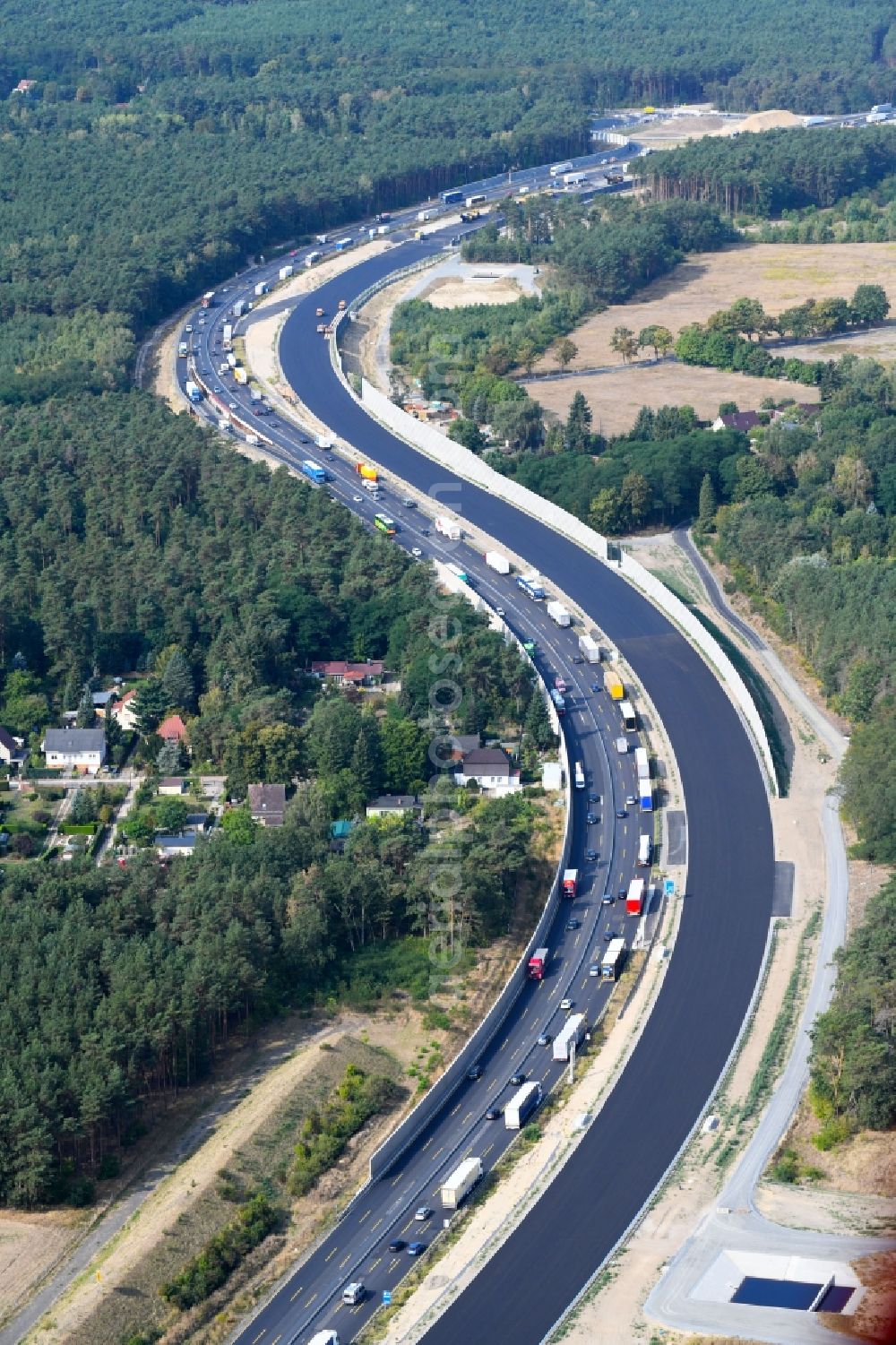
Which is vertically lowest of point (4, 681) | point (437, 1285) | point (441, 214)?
point (437, 1285)

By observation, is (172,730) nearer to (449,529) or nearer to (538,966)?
(538,966)

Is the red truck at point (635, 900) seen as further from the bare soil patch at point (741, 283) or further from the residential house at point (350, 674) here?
the bare soil patch at point (741, 283)

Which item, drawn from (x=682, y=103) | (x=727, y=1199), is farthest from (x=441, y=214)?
(x=727, y=1199)

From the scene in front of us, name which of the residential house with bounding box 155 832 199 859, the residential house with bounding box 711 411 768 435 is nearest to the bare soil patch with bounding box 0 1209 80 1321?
the residential house with bounding box 155 832 199 859

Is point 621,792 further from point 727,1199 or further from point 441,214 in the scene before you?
point 441,214

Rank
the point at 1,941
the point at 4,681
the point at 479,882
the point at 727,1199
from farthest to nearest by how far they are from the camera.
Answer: the point at 4,681, the point at 479,882, the point at 1,941, the point at 727,1199

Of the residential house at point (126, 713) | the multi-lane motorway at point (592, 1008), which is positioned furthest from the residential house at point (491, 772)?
the residential house at point (126, 713)
